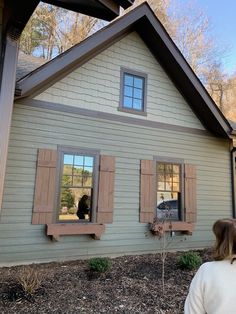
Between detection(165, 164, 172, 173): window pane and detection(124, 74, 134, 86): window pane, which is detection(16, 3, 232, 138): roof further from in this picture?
detection(165, 164, 172, 173): window pane

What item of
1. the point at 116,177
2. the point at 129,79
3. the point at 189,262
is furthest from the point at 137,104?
the point at 189,262

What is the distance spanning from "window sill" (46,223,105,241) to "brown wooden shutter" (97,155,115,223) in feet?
0.73

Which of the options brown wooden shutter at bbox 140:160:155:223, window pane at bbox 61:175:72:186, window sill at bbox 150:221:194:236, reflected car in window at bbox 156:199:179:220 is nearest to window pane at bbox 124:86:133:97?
brown wooden shutter at bbox 140:160:155:223

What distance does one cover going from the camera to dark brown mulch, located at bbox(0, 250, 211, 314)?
3943mm

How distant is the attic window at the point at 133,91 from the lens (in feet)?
25.5

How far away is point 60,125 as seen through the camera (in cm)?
679

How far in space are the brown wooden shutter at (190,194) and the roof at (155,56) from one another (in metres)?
1.60

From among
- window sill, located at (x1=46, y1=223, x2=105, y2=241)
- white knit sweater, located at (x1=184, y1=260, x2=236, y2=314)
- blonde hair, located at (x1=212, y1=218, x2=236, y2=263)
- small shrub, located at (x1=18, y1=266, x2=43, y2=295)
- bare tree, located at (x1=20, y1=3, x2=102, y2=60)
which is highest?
bare tree, located at (x1=20, y1=3, x2=102, y2=60)

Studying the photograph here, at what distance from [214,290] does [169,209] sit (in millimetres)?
6315

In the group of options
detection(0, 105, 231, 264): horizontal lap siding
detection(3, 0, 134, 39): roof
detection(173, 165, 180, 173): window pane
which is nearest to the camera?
detection(3, 0, 134, 39): roof

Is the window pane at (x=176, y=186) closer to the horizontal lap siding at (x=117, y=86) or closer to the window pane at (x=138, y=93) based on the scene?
the horizontal lap siding at (x=117, y=86)

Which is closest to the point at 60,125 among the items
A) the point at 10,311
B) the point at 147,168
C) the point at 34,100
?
the point at 34,100

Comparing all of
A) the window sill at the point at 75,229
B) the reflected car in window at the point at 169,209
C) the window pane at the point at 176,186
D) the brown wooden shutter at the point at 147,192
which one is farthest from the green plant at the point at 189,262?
the window pane at the point at 176,186

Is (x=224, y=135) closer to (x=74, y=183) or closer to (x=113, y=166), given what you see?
(x=113, y=166)
